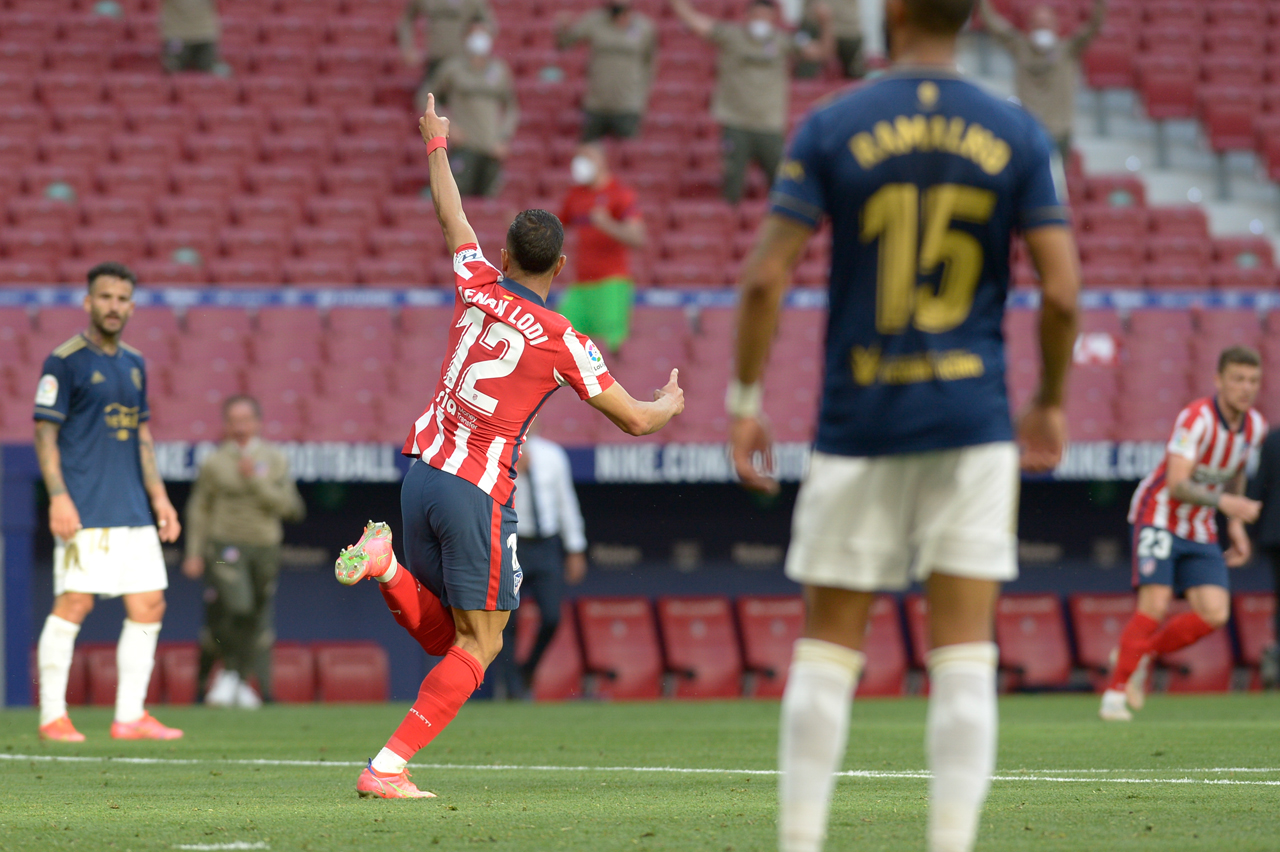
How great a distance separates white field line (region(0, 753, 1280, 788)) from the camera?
6.27 meters

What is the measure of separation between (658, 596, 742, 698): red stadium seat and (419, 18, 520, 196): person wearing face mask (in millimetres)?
4902

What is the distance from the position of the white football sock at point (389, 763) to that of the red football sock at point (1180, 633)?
5.74 meters

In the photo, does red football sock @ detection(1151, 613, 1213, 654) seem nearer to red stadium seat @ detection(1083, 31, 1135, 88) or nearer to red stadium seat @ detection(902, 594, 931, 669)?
red stadium seat @ detection(902, 594, 931, 669)

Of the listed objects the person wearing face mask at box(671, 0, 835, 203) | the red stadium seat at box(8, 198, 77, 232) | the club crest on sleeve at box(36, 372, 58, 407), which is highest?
the person wearing face mask at box(671, 0, 835, 203)

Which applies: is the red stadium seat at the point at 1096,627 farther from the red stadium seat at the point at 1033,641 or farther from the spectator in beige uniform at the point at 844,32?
the spectator in beige uniform at the point at 844,32

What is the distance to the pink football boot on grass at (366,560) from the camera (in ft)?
19.2

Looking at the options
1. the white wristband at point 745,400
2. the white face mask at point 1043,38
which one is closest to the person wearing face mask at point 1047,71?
the white face mask at point 1043,38

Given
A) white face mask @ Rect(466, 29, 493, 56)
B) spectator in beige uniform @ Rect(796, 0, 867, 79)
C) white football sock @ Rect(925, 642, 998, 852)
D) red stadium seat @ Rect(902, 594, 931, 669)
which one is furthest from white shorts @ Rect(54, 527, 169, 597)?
spectator in beige uniform @ Rect(796, 0, 867, 79)

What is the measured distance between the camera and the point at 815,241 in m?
17.9

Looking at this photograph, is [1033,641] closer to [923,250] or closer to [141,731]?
[141,731]

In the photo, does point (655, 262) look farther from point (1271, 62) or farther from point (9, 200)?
point (1271, 62)

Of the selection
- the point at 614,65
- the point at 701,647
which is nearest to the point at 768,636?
the point at 701,647

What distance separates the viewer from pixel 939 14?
3615 mm

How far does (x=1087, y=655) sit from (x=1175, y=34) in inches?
385
